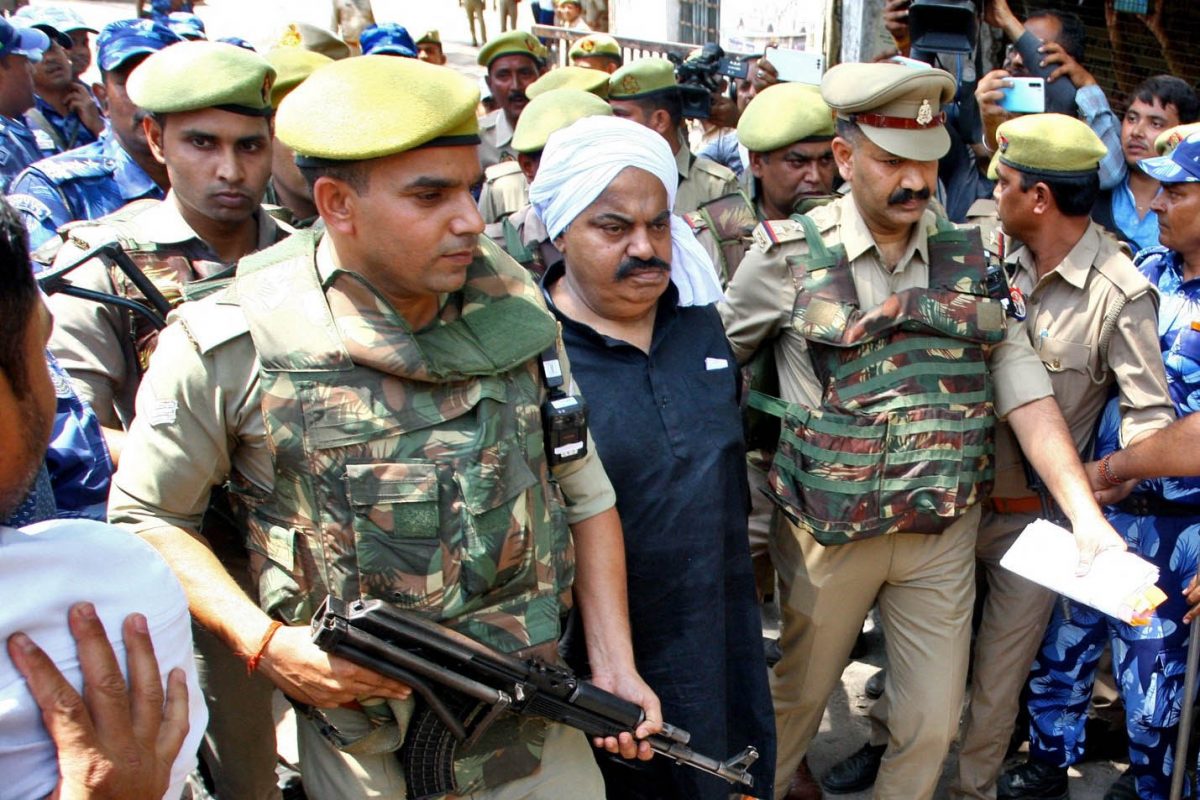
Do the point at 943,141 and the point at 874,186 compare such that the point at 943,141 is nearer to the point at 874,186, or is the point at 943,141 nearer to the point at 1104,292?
Result: the point at 874,186

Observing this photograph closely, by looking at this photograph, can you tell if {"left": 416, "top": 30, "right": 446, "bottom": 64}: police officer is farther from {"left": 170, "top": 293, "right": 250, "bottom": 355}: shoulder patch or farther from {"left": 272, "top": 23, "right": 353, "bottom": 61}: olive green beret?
{"left": 170, "top": 293, "right": 250, "bottom": 355}: shoulder patch

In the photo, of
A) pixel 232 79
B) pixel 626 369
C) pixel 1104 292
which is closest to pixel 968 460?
pixel 1104 292

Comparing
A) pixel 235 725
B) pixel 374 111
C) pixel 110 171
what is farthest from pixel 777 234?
pixel 110 171

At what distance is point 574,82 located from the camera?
518cm

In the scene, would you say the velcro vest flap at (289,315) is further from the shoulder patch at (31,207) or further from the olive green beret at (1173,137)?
the olive green beret at (1173,137)

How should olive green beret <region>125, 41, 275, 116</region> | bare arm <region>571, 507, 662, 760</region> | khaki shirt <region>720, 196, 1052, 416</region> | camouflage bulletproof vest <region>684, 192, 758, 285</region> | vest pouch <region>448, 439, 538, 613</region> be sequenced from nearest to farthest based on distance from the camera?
vest pouch <region>448, 439, 538, 613</region>
bare arm <region>571, 507, 662, 760</region>
olive green beret <region>125, 41, 275, 116</region>
khaki shirt <region>720, 196, 1052, 416</region>
camouflage bulletproof vest <region>684, 192, 758, 285</region>

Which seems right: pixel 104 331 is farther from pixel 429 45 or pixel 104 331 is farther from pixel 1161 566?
pixel 429 45

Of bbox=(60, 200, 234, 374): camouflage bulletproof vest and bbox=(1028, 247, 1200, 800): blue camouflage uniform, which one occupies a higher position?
bbox=(60, 200, 234, 374): camouflage bulletproof vest

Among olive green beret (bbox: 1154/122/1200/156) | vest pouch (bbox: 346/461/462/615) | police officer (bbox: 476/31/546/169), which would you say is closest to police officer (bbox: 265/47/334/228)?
vest pouch (bbox: 346/461/462/615)

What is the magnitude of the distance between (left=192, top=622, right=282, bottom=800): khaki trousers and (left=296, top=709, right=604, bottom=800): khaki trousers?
49 centimetres

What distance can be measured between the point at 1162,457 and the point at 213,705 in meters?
2.54

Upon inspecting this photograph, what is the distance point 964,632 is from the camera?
3131mm

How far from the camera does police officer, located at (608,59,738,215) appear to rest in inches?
192

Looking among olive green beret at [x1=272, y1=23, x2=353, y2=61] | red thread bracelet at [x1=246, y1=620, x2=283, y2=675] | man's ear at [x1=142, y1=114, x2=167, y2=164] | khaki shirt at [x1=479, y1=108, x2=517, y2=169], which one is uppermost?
man's ear at [x1=142, y1=114, x2=167, y2=164]
